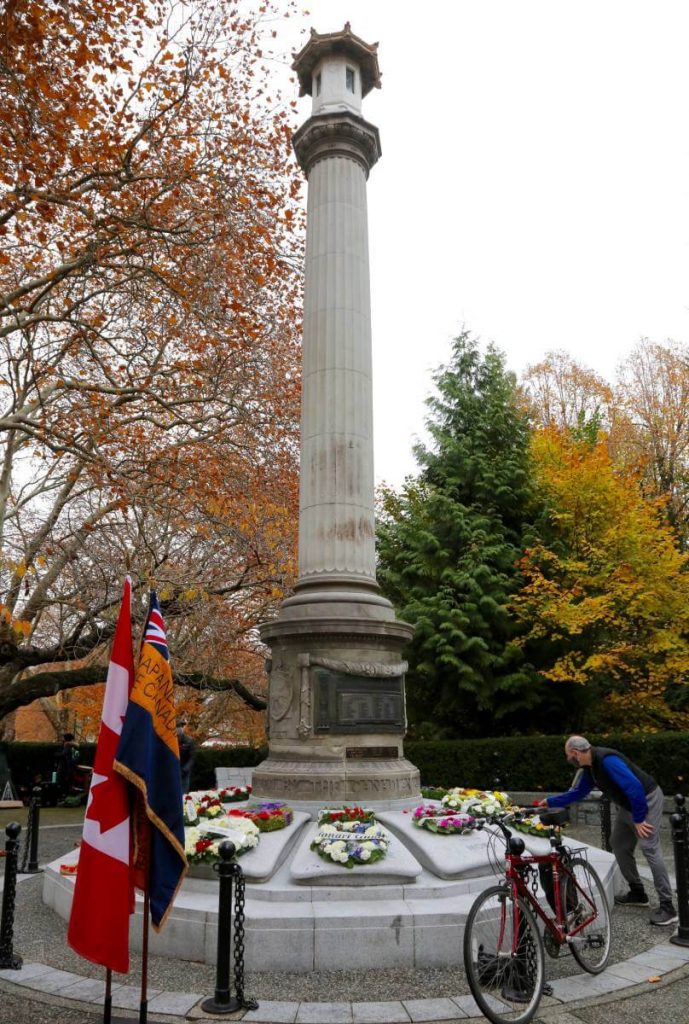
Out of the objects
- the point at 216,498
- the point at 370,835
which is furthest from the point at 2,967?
the point at 216,498

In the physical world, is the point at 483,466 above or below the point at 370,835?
above

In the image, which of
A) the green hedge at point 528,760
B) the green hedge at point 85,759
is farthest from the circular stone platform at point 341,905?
the green hedge at point 85,759

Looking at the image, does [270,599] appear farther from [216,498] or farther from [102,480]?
[102,480]

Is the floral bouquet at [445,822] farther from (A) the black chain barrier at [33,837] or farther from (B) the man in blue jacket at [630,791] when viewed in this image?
(A) the black chain barrier at [33,837]

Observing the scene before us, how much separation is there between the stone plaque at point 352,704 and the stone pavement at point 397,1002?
4287 mm

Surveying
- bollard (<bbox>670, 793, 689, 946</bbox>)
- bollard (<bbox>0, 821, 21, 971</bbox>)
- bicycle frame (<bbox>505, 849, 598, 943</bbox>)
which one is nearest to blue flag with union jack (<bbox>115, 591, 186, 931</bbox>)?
bicycle frame (<bbox>505, 849, 598, 943</bbox>)

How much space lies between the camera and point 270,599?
19562 mm

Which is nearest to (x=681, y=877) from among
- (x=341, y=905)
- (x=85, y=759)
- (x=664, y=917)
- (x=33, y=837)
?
(x=664, y=917)

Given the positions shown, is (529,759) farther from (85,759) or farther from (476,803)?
(85,759)

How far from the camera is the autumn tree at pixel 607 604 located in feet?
62.3

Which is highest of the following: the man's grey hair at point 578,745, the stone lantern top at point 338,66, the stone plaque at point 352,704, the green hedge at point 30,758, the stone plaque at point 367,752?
the stone lantern top at point 338,66

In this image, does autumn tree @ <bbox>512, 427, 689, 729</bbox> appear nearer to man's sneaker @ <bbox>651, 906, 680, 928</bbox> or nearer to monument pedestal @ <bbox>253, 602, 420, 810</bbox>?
monument pedestal @ <bbox>253, 602, 420, 810</bbox>

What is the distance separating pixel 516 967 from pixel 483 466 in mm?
18268

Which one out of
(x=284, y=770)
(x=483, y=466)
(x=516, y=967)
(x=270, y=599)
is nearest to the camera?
(x=516, y=967)
